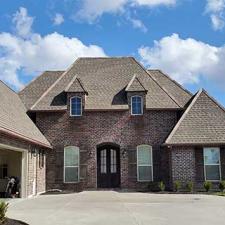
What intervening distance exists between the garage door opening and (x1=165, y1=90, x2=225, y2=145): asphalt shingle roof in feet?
24.5

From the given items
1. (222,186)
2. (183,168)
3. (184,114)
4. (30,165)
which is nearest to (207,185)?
(222,186)

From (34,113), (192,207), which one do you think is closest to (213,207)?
(192,207)

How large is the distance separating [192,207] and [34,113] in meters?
12.9

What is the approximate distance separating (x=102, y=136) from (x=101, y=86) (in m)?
3.49

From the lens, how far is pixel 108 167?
25000 mm

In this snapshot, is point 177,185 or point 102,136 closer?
point 177,185

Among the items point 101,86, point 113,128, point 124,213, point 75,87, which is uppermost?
point 101,86

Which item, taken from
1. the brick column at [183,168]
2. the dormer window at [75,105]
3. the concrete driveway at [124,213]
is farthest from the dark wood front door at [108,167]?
the concrete driveway at [124,213]

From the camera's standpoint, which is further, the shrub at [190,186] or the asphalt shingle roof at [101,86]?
the asphalt shingle roof at [101,86]

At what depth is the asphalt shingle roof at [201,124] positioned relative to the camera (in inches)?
869

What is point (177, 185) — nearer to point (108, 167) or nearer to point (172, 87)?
point (108, 167)

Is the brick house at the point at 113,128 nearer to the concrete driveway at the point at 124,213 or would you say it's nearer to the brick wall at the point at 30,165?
the brick wall at the point at 30,165

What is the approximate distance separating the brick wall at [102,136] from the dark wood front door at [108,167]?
0.90 metres

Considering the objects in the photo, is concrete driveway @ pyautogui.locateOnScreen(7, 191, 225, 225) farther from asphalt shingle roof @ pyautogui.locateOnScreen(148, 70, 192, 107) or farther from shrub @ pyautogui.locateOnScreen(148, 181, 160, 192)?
asphalt shingle roof @ pyautogui.locateOnScreen(148, 70, 192, 107)
